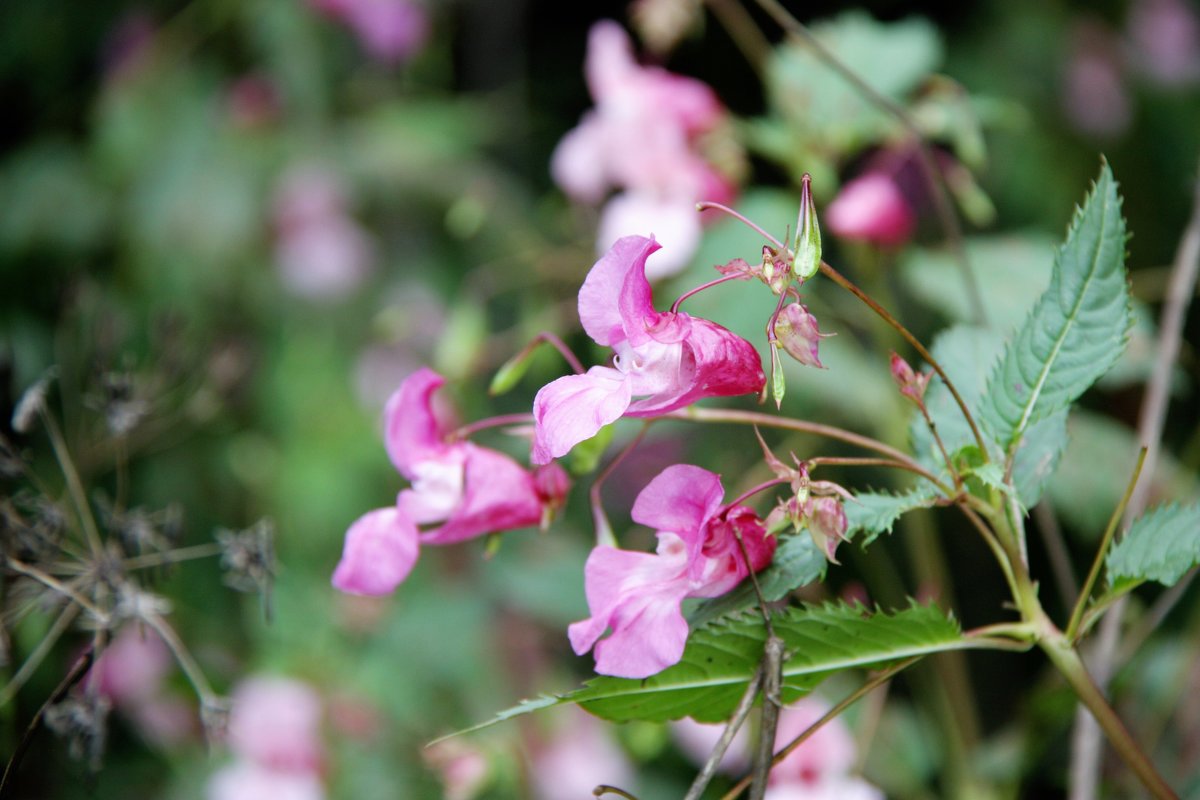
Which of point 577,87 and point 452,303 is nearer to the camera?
point 452,303

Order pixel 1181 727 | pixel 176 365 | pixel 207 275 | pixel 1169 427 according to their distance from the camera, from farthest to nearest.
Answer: pixel 1169 427, pixel 207 275, pixel 1181 727, pixel 176 365

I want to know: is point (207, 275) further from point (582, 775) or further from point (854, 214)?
point (854, 214)

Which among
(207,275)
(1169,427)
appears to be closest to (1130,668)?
(1169,427)

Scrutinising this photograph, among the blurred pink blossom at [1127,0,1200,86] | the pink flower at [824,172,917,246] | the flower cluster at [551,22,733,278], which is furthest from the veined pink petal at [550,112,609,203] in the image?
the blurred pink blossom at [1127,0,1200,86]

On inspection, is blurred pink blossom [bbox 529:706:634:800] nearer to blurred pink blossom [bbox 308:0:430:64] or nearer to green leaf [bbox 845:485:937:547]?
green leaf [bbox 845:485:937:547]

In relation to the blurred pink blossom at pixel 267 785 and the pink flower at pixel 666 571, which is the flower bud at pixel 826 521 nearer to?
the pink flower at pixel 666 571

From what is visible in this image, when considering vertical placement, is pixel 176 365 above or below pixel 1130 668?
above

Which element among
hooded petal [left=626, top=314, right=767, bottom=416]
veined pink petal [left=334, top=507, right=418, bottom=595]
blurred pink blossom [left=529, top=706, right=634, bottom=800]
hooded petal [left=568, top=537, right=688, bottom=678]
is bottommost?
blurred pink blossom [left=529, top=706, right=634, bottom=800]
